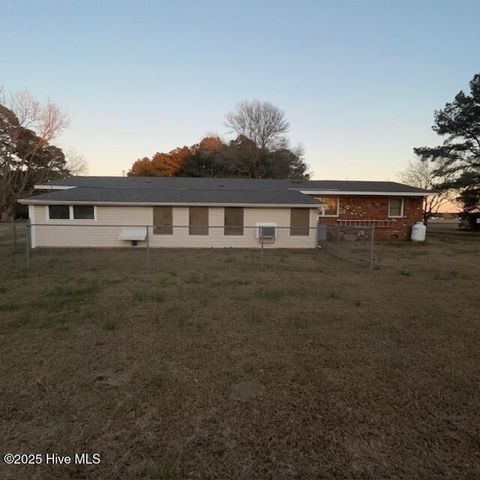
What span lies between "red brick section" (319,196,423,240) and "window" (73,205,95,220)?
12356 mm

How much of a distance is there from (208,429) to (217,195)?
48.6 ft

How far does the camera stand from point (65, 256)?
1211cm

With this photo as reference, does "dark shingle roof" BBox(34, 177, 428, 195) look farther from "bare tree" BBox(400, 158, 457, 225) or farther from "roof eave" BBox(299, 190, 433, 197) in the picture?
"bare tree" BBox(400, 158, 457, 225)

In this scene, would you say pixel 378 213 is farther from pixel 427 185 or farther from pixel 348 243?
pixel 427 185

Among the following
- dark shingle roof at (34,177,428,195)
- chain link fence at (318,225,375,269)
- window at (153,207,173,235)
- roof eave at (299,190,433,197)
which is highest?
dark shingle roof at (34,177,428,195)

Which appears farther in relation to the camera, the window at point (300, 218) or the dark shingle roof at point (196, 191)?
the window at point (300, 218)

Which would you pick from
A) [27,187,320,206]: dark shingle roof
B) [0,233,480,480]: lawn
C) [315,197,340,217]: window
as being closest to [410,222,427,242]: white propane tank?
[315,197,340,217]: window

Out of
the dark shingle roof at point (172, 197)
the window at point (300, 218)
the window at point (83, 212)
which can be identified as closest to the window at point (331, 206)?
the dark shingle roof at point (172, 197)

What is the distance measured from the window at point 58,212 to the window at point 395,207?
1745cm

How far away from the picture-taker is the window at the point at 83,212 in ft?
48.6

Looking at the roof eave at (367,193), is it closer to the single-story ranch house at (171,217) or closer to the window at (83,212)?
the single-story ranch house at (171,217)

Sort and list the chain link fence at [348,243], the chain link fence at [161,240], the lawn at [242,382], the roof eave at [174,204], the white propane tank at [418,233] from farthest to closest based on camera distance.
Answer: the white propane tank at [418,233] < the roof eave at [174,204] < the chain link fence at [161,240] < the chain link fence at [348,243] < the lawn at [242,382]

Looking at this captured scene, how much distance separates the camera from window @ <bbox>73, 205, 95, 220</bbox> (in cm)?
1480

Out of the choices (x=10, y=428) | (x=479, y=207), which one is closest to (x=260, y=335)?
(x=10, y=428)
